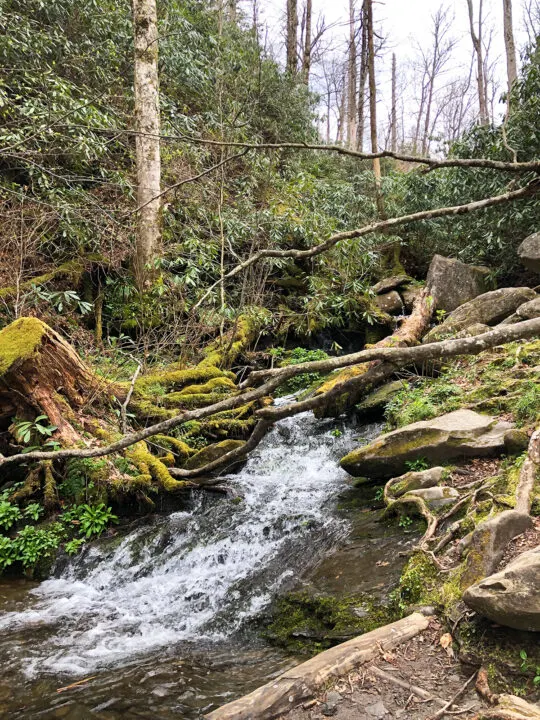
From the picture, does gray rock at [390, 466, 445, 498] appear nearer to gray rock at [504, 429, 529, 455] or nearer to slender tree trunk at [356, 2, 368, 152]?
gray rock at [504, 429, 529, 455]

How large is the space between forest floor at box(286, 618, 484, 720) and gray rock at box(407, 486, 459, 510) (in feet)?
5.74

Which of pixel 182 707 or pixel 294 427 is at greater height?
pixel 294 427

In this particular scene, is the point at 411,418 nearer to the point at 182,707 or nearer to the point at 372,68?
the point at 182,707

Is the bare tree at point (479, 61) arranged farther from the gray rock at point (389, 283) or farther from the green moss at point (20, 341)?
the green moss at point (20, 341)

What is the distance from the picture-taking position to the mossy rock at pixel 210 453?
6.06m

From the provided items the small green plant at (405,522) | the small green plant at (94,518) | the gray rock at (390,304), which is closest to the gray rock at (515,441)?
the small green plant at (405,522)

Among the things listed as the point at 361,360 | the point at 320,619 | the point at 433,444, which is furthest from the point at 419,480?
the point at 361,360

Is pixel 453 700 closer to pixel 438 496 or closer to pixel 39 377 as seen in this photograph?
pixel 438 496

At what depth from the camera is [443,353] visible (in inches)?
109

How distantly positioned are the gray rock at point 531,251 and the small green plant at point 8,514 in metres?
9.25

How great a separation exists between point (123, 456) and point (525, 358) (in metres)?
5.49

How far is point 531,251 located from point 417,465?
236 inches

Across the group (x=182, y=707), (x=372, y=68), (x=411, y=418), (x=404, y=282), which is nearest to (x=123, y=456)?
(x=182, y=707)

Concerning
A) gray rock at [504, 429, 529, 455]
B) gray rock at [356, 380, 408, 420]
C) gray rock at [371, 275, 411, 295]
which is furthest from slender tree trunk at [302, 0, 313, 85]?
gray rock at [504, 429, 529, 455]
